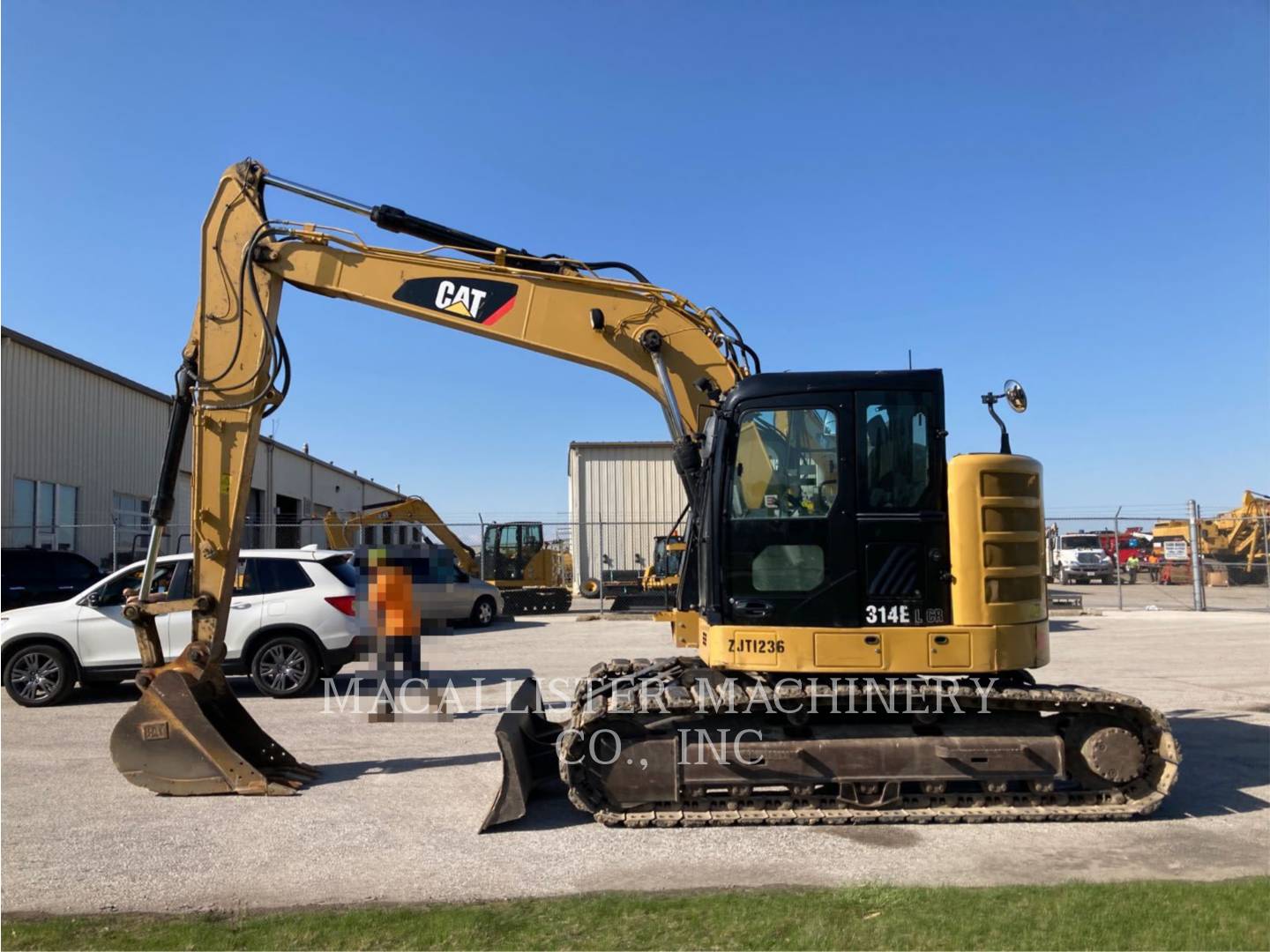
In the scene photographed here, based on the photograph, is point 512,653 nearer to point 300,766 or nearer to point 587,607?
point 300,766

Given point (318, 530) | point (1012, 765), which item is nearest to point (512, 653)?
point (1012, 765)

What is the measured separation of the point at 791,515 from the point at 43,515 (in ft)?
67.8

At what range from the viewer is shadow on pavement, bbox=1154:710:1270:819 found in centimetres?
650

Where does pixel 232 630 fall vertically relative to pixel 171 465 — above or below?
below

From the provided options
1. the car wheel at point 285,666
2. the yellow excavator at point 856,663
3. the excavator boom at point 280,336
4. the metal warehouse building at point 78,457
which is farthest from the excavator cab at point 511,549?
the yellow excavator at point 856,663

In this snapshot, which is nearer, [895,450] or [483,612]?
[895,450]

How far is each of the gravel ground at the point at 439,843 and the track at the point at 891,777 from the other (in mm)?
121

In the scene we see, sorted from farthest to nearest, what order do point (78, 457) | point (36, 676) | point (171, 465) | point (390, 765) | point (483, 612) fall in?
point (78, 457) → point (483, 612) → point (36, 676) → point (390, 765) → point (171, 465)

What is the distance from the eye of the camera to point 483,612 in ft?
69.3

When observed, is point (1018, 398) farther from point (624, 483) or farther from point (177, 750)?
point (624, 483)

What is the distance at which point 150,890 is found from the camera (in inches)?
197

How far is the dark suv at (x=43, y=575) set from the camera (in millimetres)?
15594

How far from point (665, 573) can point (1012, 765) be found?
633 inches

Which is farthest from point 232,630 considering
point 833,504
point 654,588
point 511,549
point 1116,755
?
point 511,549
